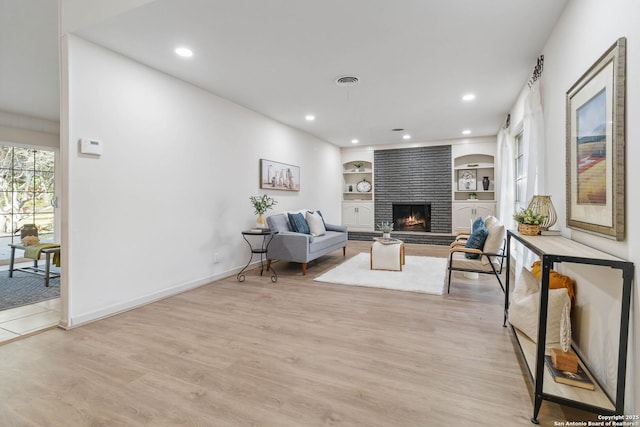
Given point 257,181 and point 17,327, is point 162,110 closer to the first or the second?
point 257,181

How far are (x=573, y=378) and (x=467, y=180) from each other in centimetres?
667

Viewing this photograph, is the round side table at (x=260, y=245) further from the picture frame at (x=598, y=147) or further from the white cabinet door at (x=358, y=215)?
the white cabinet door at (x=358, y=215)

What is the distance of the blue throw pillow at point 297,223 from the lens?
5.08 m

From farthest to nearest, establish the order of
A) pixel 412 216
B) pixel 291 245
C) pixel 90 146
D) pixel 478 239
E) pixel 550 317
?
pixel 412 216, pixel 291 245, pixel 478 239, pixel 90 146, pixel 550 317

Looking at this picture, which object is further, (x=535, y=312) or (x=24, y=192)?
(x=24, y=192)

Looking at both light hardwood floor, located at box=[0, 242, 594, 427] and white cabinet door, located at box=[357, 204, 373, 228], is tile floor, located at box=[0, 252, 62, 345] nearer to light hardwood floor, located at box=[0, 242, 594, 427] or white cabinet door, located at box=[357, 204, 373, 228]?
light hardwood floor, located at box=[0, 242, 594, 427]

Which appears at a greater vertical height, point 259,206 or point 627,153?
point 627,153

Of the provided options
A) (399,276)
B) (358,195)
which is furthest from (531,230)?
(358,195)

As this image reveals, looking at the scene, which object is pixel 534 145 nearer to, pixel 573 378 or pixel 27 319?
pixel 573 378

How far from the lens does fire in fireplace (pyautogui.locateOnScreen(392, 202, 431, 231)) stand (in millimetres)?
8031

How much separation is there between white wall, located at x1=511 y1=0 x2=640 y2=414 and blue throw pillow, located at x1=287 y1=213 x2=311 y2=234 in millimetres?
3378

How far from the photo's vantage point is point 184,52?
3090mm

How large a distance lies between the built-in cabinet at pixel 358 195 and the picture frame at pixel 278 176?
8.93ft

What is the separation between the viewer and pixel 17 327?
272cm
